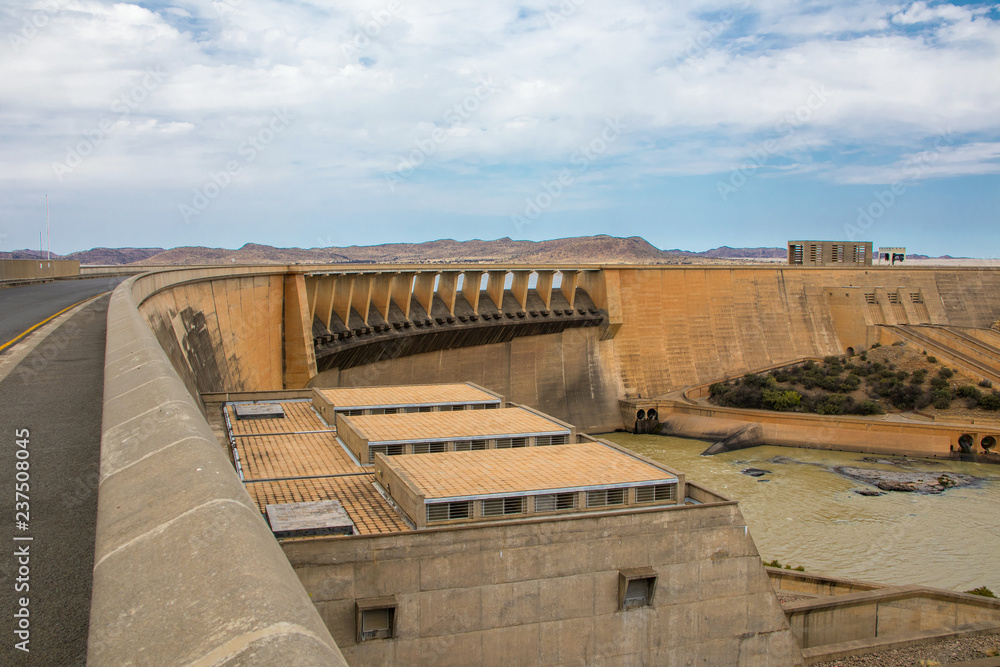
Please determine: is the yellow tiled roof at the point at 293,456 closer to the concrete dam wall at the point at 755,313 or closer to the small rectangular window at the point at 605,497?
the small rectangular window at the point at 605,497

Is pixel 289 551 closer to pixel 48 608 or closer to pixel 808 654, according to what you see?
pixel 48 608

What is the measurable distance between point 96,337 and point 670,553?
11701mm

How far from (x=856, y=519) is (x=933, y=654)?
14428 mm

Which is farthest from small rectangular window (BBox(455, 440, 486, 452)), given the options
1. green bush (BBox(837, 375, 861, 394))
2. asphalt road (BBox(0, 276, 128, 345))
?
green bush (BBox(837, 375, 861, 394))

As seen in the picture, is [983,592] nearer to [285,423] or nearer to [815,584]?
[815,584]

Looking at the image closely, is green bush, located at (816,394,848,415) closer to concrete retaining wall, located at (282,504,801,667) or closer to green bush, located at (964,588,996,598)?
green bush, located at (964,588,996,598)

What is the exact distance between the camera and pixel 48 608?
3604 mm

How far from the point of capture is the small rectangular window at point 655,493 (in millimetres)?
18217

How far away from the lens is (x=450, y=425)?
2283cm

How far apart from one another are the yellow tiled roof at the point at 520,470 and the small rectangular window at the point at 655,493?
0.19 m

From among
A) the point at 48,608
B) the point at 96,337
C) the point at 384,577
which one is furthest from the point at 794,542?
the point at 48,608

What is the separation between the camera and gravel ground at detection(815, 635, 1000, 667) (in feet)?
65.8

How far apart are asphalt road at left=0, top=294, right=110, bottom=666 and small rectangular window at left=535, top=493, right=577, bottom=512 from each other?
932 centimetres

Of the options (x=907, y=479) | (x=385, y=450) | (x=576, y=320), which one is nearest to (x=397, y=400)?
(x=385, y=450)
